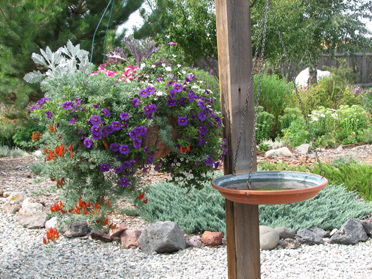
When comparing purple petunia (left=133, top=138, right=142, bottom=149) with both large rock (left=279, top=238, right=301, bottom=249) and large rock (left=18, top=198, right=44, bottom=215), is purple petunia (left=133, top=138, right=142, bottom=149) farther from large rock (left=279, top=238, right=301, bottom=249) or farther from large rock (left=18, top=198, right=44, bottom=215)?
large rock (left=18, top=198, right=44, bottom=215)

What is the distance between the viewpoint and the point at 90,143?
148cm

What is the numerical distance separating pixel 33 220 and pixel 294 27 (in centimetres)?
991

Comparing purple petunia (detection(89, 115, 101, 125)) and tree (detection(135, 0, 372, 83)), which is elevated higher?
tree (detection(135, 0, 372, 83))

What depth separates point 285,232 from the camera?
9.47ft

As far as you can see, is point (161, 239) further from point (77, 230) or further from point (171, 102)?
point (171, 102)

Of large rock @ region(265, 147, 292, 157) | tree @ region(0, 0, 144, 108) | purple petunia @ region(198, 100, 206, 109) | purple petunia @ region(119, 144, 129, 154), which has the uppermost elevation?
tree @ region(0, 0, 144, 108)

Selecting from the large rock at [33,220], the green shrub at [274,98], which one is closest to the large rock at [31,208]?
the large rock at [33,220]

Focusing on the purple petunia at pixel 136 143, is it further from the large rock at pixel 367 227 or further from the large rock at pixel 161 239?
the large rock at pixel 367 227

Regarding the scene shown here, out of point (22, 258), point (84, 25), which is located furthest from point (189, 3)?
point (22, 258)

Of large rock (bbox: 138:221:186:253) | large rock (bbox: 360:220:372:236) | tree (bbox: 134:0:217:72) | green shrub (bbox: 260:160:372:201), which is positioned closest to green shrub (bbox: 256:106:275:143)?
green shrub (bbox: 260:160:372:201)

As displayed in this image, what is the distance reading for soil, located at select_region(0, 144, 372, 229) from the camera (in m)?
3.46

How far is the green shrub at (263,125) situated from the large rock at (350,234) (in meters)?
3.36

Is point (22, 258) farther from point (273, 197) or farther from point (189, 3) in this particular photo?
point (189, 3)

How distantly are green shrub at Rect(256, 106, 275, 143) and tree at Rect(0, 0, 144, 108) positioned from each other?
291 cm
